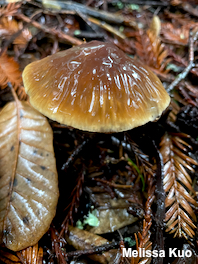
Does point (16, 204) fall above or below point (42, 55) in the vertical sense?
below

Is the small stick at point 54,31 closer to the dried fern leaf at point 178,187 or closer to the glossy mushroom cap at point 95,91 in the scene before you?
the glossy mushroom cap at point 95,91

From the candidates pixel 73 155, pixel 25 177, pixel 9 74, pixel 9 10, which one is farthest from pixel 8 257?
pixel 9 10

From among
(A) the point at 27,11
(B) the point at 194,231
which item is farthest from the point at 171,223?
(A) the point at 27,11

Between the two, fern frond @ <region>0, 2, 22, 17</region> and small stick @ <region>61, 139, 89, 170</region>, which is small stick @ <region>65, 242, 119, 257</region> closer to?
small stick @ <region>61, 139, 89, 170</region>

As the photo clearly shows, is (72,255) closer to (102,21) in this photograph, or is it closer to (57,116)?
(57,116)

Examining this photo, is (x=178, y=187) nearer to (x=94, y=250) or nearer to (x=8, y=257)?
(x=94, y=250)

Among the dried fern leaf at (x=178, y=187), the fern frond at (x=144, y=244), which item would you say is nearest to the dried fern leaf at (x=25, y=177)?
the fern frond at (x=144, y=244)
